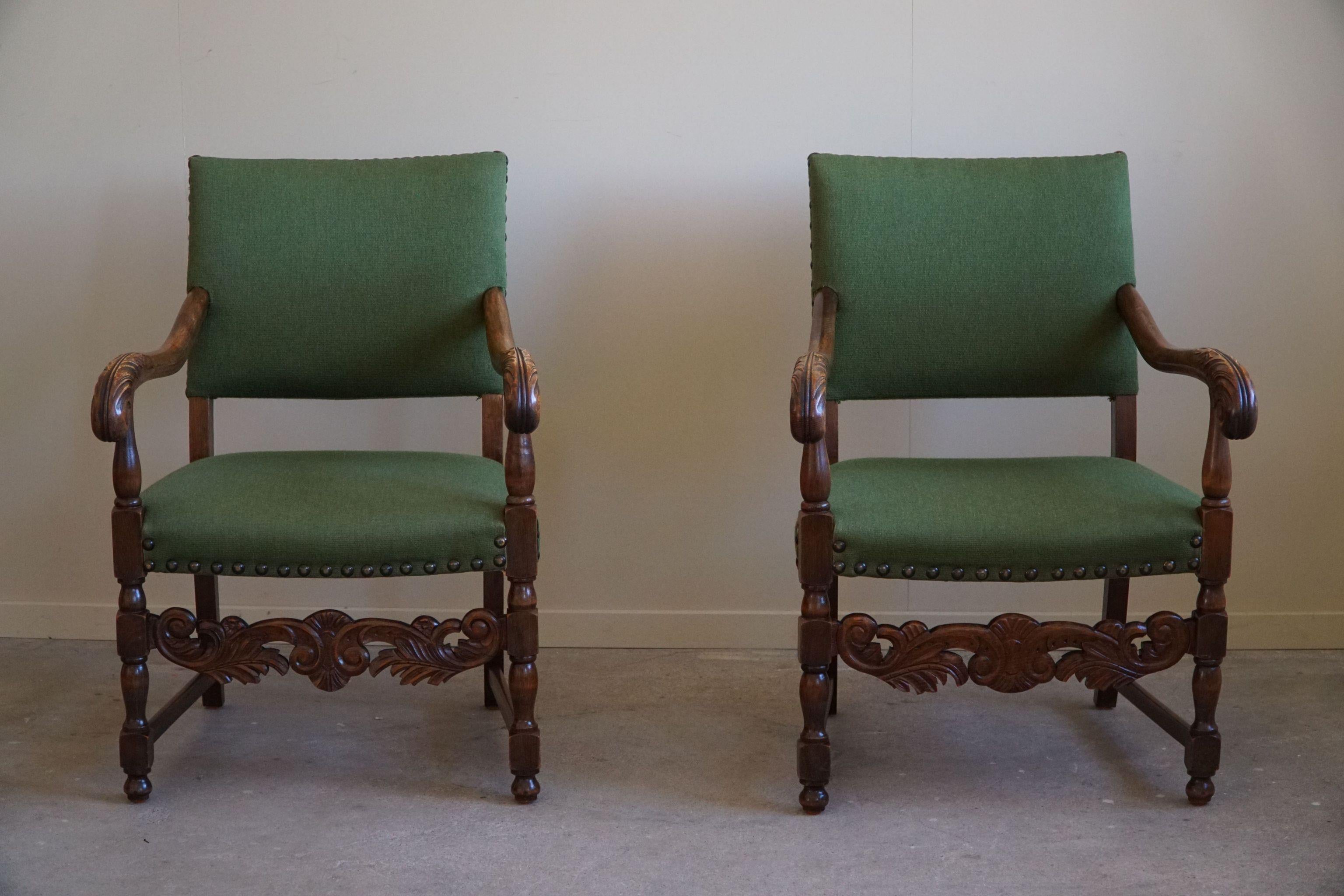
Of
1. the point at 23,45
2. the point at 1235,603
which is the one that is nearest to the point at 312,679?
the point at 23,45

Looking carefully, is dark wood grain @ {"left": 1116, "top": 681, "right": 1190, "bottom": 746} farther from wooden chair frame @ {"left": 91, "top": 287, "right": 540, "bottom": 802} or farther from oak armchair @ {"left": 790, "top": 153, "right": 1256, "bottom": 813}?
wooden chair frame @ {"left": 91, "top": 287, "right": 540, "bottom": 802}

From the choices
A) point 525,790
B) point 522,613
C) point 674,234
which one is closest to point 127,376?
point 522,613

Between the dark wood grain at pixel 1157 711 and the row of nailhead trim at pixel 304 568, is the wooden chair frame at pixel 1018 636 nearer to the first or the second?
the dark wood grain at pixel 1157 711

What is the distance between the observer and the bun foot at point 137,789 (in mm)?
1958

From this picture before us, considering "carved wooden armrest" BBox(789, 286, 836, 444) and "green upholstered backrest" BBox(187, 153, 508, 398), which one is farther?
"green upholstered backrest" BBox(187, 153, 508, 398)

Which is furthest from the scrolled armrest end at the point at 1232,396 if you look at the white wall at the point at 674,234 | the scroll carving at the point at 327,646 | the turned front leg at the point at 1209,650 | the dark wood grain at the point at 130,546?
the dark wood grain at the point at 130,546

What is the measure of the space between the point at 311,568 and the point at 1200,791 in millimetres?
1440

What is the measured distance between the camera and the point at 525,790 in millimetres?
1962

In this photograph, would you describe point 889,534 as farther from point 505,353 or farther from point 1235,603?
point 1235,603

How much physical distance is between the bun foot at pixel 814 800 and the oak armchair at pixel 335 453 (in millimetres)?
434

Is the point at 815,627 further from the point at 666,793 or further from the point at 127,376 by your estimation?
the point at 127,376

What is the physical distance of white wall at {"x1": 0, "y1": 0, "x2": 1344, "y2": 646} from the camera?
257 cm

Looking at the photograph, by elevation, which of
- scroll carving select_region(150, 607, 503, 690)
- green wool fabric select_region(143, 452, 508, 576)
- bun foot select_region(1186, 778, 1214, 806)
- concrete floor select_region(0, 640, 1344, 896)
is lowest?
concrete floor select_region(0, 640, 1344, 896)

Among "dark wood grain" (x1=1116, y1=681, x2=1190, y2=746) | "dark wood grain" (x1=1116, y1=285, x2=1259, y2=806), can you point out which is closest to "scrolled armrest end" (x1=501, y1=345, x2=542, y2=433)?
"dark wood grain" (x1=1116, y1=285, x2=1259, y2=806)
